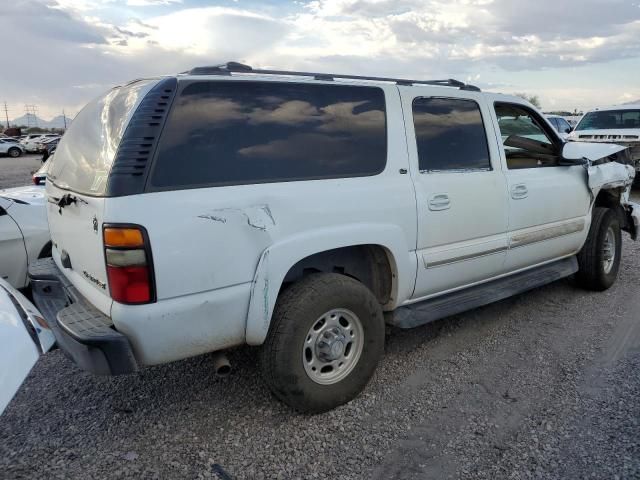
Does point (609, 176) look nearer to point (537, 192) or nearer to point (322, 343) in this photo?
point (537, 192)

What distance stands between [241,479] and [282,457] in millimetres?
259

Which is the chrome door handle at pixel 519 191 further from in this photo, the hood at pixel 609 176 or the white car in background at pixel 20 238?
the white car in background at pixel 20 238

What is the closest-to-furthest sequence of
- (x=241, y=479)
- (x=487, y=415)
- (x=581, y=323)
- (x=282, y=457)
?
(x=241, y=479) → (x=282, y=457) → (x=487, y=415) → (x=581, y=323)

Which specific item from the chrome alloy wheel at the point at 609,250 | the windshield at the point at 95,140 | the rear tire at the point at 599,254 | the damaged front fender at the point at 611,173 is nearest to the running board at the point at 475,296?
the rear tire at the point at 599,254

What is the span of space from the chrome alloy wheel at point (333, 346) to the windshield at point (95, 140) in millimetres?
1411

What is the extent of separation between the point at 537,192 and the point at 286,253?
2491 millimetres

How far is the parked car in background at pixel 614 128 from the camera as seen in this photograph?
1118 cm

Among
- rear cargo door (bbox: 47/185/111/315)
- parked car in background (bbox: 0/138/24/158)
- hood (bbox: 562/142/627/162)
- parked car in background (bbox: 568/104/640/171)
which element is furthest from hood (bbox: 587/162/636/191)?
parked car in background (bbox: 0/138/24/158)

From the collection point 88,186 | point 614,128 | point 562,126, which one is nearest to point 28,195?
point 88,186

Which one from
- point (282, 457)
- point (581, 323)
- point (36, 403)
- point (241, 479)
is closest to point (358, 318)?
point (282, 457)

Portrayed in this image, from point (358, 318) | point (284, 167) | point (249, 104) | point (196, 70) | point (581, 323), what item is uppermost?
point (196, 70)

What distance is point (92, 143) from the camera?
2.93m

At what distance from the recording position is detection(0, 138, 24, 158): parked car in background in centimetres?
3695

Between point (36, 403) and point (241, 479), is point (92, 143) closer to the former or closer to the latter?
point (36, 403)
